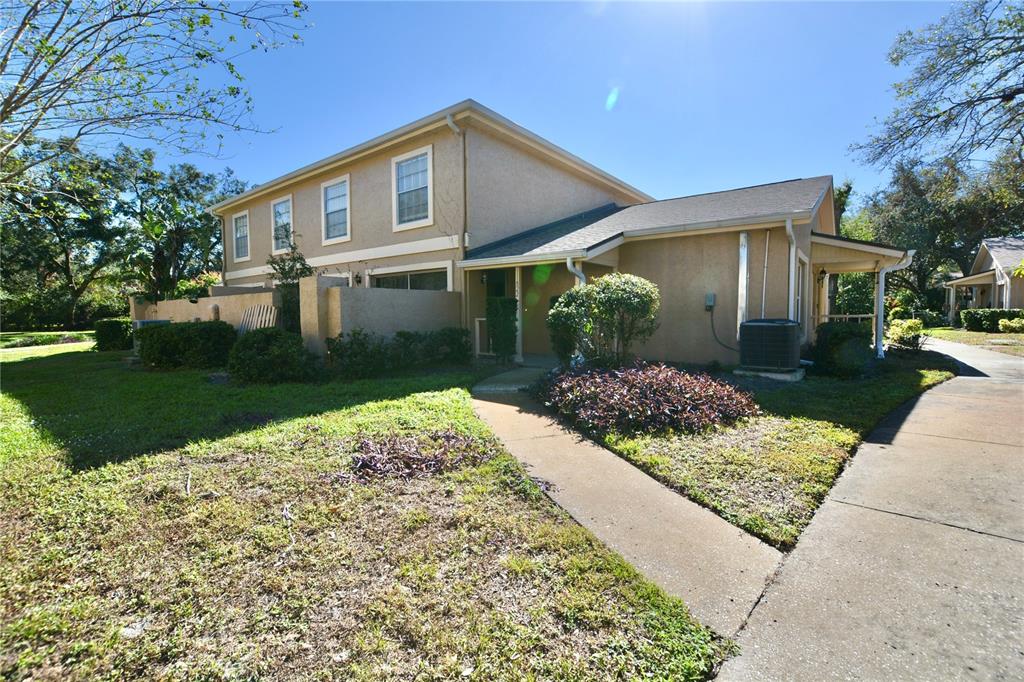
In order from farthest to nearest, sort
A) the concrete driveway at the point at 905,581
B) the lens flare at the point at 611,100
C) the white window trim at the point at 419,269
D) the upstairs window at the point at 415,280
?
the upstairs window at the point at 415,280, the white window trim at the point at 419,269, the lens flare at the point at 611,100, the concrete driveway at the point at 905,581

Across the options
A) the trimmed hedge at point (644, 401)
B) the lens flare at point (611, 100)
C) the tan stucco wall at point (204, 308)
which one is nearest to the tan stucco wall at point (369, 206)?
the tan stucco wall at point (204, 308)

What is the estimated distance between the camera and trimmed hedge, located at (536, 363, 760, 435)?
17.2ft

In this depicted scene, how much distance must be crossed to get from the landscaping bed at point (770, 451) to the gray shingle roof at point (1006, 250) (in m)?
25.1

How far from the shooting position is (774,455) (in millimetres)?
4293

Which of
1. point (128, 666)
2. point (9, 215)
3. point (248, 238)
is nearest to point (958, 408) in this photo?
point (128, 666)

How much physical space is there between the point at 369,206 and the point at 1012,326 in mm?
26784

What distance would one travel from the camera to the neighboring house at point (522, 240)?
9047mm

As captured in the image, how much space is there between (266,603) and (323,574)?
11.9 inches

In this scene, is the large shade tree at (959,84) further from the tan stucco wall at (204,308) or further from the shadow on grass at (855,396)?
the tan stucco wall at (204,308)

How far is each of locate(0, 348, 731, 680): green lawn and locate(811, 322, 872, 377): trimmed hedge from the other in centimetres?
719

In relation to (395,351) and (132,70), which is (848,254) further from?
(132,70)

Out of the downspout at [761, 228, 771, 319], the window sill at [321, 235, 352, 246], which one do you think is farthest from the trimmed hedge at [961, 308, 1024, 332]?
the window sill at [321, 235, 352, 246]

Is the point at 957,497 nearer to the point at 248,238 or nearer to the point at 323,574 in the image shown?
the point at 323,574

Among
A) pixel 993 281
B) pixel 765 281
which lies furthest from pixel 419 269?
pixel 993 281
